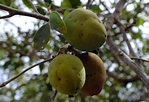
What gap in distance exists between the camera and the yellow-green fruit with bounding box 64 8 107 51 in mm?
864

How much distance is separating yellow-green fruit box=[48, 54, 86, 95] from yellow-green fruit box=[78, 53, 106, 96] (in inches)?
3.6

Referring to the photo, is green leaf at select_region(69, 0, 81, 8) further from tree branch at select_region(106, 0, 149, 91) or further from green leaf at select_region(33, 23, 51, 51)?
green leaf at select_region(33, 23, 51, 51)

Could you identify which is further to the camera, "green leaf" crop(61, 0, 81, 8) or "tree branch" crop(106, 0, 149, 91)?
"green leaf" crop(61, 0, 81, 8)

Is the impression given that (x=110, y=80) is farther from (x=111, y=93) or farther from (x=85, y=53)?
(x=85, y=53)

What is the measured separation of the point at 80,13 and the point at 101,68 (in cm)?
18

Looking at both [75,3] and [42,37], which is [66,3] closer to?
[75,3]

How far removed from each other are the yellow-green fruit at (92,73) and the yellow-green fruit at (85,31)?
0.07 meters

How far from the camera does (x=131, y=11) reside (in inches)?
90.9

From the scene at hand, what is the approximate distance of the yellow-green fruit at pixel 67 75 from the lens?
2.73 ft

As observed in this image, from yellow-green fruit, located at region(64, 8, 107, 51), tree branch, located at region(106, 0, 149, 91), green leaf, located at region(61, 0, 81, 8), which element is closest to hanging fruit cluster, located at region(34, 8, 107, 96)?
yellow-green fruit, located at region(64, 8, 107, 51)

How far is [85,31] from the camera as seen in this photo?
0.86 m

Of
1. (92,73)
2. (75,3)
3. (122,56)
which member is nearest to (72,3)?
(75,3)

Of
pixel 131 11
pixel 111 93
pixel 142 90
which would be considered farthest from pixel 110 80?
pixel 131 11

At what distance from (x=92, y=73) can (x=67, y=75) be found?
0.13 m
